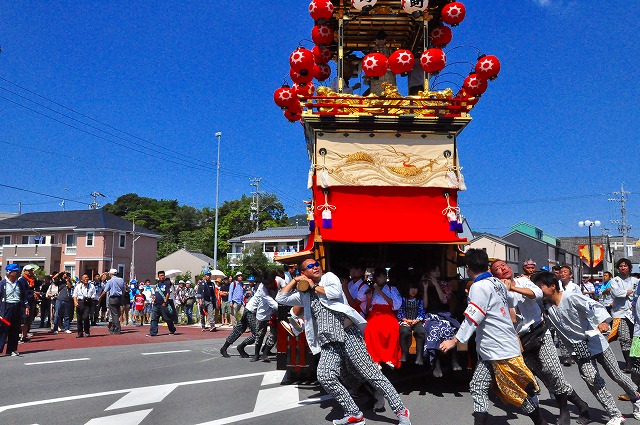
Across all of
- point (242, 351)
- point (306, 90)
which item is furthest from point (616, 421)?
point (242, 351)

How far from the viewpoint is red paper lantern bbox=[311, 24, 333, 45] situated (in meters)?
11.7

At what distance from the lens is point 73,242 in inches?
2003

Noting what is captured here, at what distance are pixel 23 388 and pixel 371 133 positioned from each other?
6923 millimetres

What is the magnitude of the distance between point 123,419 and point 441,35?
954 cm

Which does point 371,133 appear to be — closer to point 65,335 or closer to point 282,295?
point 282,295

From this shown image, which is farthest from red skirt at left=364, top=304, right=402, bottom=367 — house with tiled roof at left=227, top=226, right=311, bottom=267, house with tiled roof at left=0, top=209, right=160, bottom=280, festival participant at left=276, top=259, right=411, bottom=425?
house with tiled roof at left=227, top=226, right=311, bottom=267

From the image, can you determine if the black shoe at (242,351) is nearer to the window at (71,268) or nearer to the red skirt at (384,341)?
the red skirt at (384,341)

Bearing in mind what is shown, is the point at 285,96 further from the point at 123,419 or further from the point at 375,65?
the point at 123,419

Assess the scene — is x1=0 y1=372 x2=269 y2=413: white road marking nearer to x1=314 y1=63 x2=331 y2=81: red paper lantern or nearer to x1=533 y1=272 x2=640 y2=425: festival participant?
x1=533 y1=272 x2=640 y2=425: festival participant

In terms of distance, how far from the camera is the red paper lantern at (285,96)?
1205 centimetres

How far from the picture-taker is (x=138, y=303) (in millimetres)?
20953

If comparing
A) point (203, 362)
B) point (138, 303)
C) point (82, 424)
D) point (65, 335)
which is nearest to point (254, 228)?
point (138, 303)

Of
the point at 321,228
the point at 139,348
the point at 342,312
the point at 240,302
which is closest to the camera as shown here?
the point at 342,312

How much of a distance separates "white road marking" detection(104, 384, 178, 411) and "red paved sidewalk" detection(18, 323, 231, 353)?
6.25 meters
